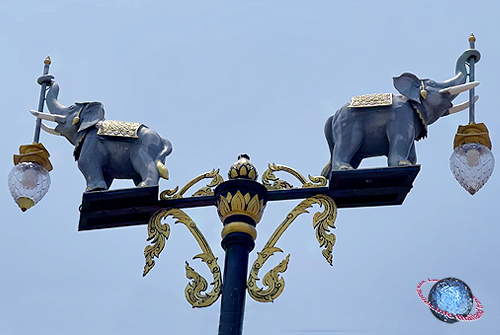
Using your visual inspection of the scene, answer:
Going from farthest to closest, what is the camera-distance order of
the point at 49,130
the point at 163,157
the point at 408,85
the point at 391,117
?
the point at 49,130, the point at 163,157, the point at 408,85, the point at 391,117

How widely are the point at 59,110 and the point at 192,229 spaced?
80.3 inches

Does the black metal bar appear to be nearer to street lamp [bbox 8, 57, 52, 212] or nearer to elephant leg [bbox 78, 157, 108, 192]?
elephant leg [bbox 78, 157, 108, 192]

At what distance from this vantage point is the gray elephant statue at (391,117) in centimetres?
1245

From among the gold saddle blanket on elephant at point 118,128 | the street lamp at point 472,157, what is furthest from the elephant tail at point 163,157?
→ the street lamp at point 472,157

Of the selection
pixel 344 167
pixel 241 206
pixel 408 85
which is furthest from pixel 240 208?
pixel 408 85

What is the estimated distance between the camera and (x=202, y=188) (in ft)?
40.9

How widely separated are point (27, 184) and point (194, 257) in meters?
1.80

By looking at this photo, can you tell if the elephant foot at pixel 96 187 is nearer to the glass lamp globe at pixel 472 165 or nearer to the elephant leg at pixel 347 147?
the elephant leg at pixel 347 147

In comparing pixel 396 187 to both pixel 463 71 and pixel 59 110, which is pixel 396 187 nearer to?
pixel 463 71

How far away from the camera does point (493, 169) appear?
12047 mm

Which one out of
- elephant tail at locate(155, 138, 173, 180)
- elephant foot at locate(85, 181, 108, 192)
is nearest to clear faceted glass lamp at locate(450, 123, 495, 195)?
elephant tail at locate(155, 138, 173, 180)

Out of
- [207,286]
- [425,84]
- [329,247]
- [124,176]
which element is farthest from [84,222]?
[425,84]

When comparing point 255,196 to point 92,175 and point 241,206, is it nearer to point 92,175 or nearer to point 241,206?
point 241,206

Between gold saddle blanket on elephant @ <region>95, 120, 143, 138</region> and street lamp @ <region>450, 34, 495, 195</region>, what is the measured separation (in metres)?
2.98
